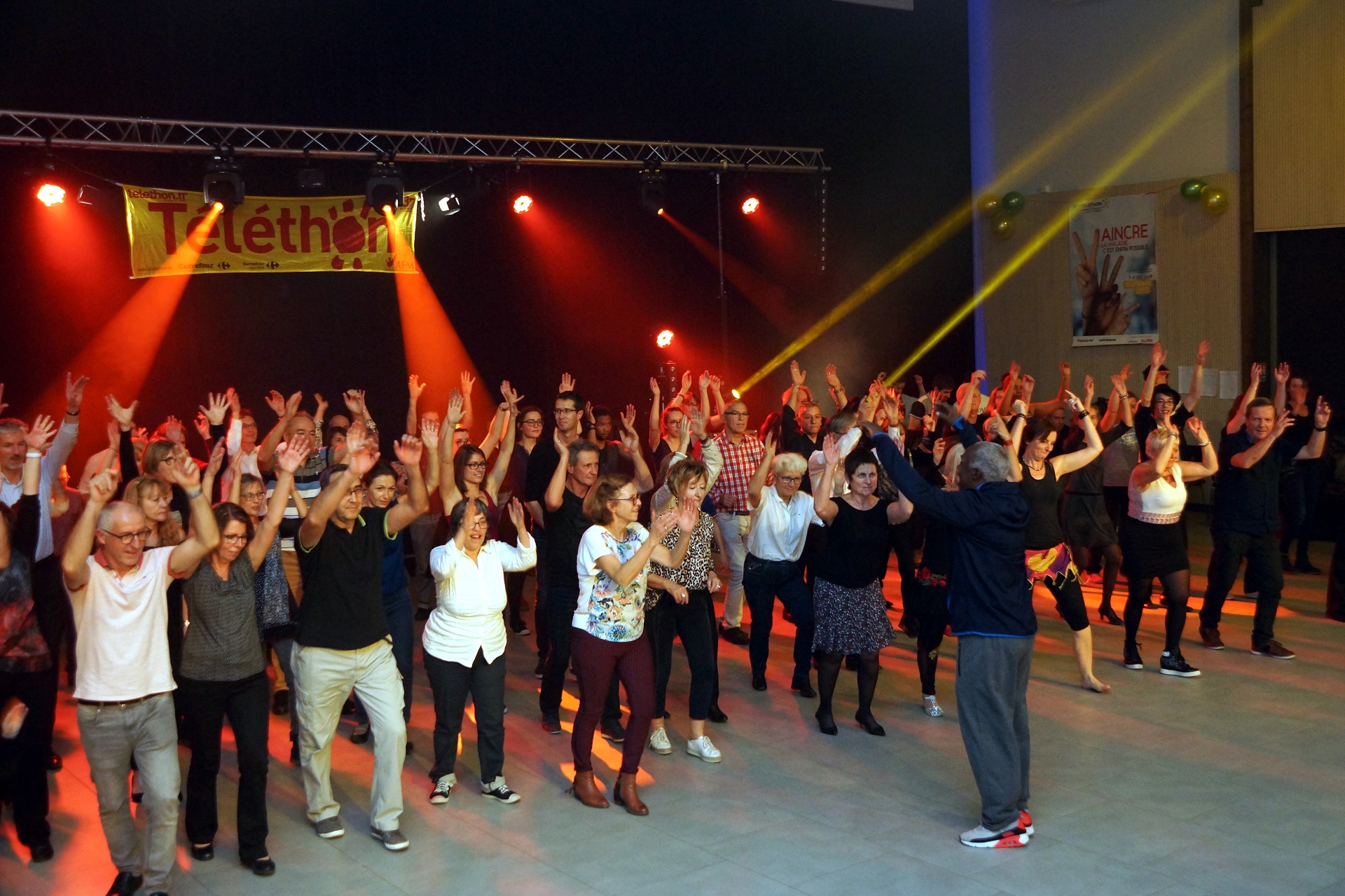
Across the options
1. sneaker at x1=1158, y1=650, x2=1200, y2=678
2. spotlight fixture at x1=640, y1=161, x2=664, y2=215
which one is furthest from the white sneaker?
spotlight fixture at x1=640, y1=161, x2=664, y2=215

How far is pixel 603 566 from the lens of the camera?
4.60m

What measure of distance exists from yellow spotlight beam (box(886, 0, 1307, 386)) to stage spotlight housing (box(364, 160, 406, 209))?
6462mm

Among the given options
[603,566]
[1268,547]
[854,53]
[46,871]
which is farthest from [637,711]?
[854,53]

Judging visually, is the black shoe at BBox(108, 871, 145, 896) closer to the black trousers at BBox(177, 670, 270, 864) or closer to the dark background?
the black trousers at BBox(177, 670, 270, 864)

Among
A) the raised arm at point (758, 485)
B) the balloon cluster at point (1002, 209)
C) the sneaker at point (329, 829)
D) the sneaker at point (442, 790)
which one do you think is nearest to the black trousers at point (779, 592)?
the raised arm at point (758, 485)

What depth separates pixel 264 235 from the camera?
32.4ft

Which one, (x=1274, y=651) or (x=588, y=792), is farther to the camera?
(x=1274, y=651)

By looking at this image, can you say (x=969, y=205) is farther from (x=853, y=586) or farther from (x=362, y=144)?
(x=853, y=586)

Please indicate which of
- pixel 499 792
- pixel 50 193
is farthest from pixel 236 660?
pixel 50 193

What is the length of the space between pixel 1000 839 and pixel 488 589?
2223 mm

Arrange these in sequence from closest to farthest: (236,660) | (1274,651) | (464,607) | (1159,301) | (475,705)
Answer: (236,660) < (464,607) < (475,705) < (1274,651) < (1159,301)

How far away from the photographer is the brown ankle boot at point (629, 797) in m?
4.75

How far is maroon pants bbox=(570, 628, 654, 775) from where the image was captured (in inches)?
184

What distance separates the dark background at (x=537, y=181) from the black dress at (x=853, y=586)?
6225 mm
